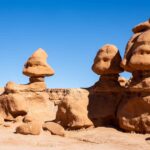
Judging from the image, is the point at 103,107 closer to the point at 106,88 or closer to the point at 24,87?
the point at 106,88

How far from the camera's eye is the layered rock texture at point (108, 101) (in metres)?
15.8

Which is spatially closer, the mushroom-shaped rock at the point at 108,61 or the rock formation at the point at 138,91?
the rock formation at the point at 138,91

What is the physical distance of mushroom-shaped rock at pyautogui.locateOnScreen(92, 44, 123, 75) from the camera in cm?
1823

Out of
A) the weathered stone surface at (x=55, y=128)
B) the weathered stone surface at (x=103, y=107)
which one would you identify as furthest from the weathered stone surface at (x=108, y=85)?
the weathered stone surface at (x=55, y=128)

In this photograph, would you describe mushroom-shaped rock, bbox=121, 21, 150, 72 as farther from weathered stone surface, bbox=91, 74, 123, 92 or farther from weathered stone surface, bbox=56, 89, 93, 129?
weathered stone surface, bbox=56, 89, 93, 129

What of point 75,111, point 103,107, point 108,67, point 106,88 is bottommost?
point 75,111

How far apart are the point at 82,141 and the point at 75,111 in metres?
2.74

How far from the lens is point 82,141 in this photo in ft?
47.3

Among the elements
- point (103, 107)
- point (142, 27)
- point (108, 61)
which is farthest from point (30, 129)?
point (142, 27)

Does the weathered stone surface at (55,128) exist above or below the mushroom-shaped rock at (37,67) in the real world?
below

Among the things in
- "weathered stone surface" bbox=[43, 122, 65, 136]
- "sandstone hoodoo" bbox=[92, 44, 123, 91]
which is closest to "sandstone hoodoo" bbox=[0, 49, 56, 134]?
"weathered stone surface" bbox=[43, 122, 65, 136]

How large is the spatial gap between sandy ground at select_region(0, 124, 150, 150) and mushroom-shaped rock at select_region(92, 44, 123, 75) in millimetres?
3275

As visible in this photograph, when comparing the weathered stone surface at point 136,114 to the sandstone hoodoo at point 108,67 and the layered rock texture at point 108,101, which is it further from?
the sandstone hoodoo at point 108,67

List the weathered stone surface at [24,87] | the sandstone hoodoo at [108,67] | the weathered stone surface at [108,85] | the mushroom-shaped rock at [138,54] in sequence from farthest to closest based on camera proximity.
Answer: the weathered stone surface at [24,87], the sandstone hoodoo at [108,67], the weathered stone surface at [108,85], the mushroom-shaped rock at [138,54]
